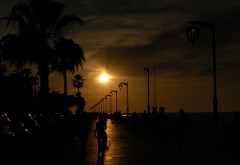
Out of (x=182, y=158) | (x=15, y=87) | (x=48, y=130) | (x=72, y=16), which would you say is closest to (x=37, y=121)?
(x=48, y=130)

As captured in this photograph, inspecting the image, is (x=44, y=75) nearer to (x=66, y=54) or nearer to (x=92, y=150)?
(x=66, y=54)

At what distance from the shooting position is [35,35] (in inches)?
945

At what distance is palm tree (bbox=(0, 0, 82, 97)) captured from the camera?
23703mm

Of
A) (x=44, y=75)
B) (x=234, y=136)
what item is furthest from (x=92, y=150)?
(x=44, y=75)

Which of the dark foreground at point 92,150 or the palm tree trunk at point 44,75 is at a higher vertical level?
the palm tree trunk at point 44,75

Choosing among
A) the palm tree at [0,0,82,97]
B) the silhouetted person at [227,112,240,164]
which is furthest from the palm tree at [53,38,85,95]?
the silhouetted person at [227,112,240,164]

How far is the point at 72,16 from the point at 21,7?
3831 mm

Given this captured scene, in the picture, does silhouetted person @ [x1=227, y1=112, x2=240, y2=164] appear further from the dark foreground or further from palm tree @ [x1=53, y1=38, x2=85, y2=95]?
palm tree @ [x1=53, y1=38, x2=85, y2=95]

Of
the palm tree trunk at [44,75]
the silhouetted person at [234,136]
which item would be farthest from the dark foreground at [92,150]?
the palm tree trunk at [44,75]

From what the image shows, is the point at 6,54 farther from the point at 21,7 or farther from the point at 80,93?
the point at 80,93

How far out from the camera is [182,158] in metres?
13.0

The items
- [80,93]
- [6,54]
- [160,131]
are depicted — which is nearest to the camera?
[160,131]

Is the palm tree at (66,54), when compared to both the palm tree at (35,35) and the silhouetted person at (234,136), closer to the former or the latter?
the palm tree at (35,35)

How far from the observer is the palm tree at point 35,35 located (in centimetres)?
2370
